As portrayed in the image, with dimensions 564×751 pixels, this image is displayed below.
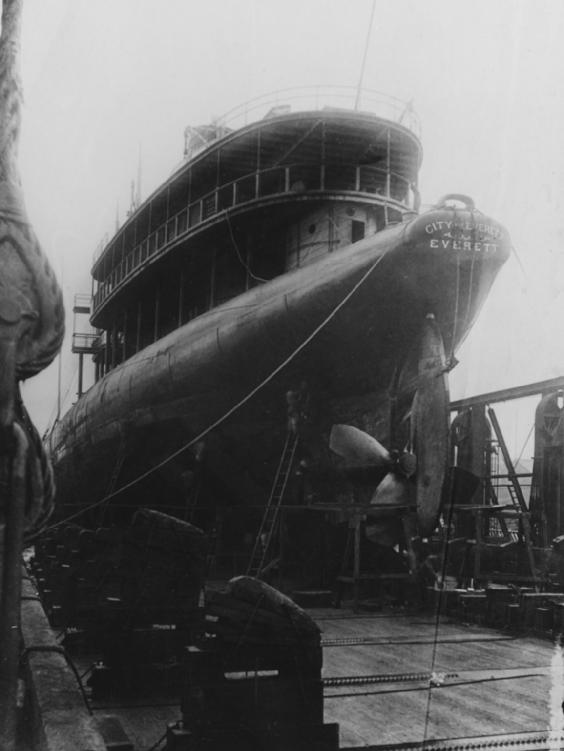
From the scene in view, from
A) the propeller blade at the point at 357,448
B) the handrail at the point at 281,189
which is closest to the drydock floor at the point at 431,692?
the propeller blade at the point at 357,448

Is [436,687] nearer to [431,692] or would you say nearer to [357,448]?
[431,692]

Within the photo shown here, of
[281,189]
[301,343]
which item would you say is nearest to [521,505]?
[301,343]

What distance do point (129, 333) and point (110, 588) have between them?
13037 mm

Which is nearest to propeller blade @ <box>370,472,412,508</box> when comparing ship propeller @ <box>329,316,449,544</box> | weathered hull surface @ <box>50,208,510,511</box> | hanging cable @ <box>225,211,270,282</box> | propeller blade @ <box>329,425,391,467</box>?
ship propeller @ <box>329,316,449,544</box>

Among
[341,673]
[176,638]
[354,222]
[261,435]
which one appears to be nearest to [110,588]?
[176,638]

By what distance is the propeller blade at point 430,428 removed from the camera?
844 cm

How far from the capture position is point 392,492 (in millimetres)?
9055

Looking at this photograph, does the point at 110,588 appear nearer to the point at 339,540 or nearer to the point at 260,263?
the point at 339,540

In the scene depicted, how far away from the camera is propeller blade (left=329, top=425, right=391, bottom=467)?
938cm

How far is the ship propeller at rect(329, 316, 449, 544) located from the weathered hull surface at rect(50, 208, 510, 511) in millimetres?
598

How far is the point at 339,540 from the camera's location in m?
11.0

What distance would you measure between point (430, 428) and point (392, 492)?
91cm

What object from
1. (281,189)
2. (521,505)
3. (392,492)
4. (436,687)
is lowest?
(436,687)

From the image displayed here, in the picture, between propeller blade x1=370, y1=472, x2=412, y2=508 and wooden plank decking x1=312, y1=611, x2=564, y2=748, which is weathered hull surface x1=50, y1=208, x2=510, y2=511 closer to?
propeller blade x1=370, y1=472, x2=412, y2=508
